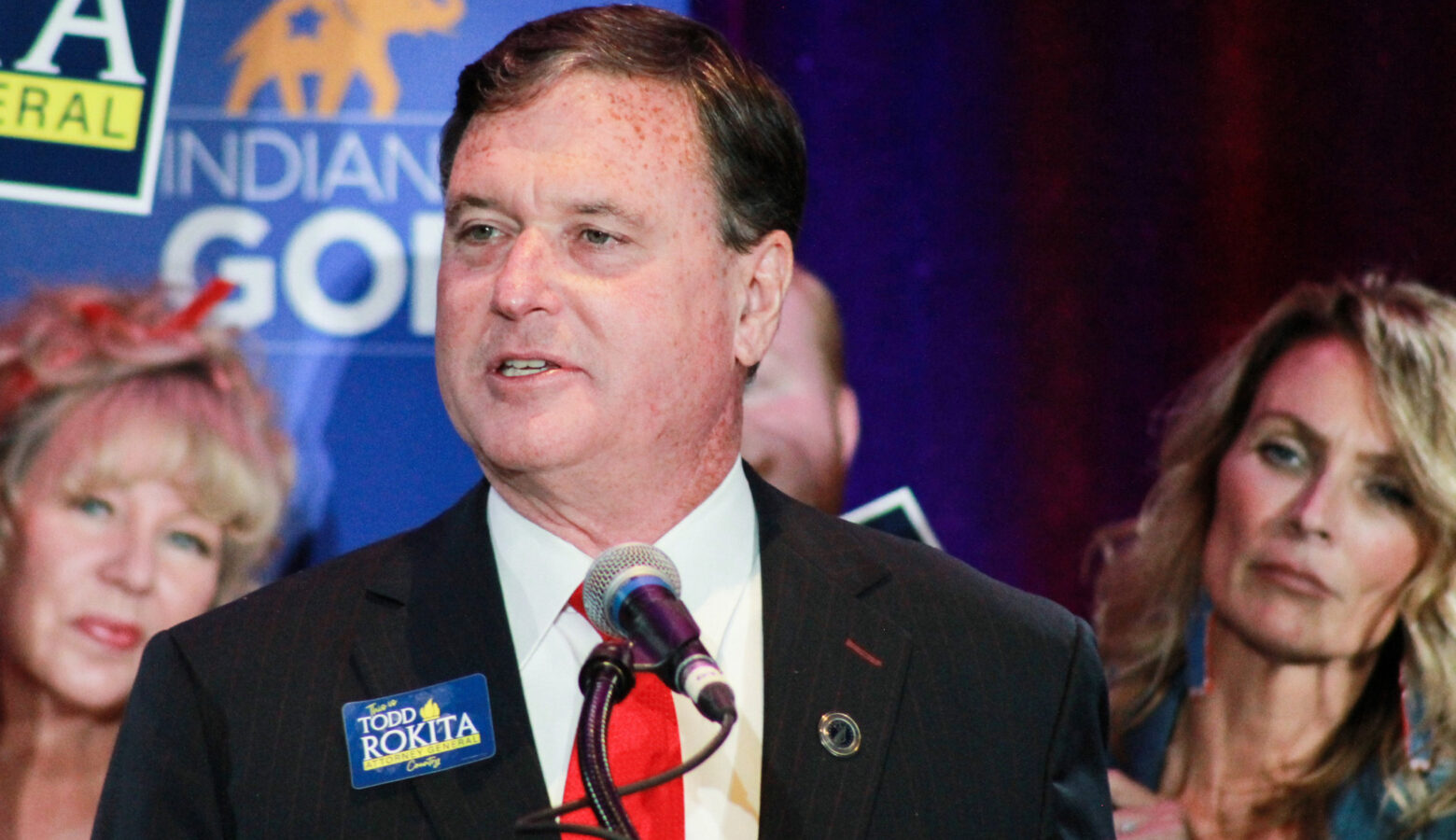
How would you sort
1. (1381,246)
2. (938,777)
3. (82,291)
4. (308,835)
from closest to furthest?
(308,835), (938,777), (82,291), (1381,246)

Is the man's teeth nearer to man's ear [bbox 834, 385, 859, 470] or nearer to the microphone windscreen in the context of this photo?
the microphone windscreen

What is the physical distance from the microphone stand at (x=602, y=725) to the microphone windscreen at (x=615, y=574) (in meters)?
0.06

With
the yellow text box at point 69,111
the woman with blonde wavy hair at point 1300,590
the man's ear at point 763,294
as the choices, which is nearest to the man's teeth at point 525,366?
the man's ear at point 763,294

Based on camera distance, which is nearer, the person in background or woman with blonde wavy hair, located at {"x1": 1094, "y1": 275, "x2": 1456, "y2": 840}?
woman with blonde wavy hair, located at {"x1": 1094, "y1": 275, "x2": 1456, "y2": 840}

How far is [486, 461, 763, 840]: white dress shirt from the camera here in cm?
174

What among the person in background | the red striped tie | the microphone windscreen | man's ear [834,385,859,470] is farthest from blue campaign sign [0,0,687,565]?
the microphone windscreen

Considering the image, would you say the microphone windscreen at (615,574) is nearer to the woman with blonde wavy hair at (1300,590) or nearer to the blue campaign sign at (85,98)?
the blue campaign sign at (85,98)

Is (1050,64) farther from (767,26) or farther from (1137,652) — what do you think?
(1137,652)

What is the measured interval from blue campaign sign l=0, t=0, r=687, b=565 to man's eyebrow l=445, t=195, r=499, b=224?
2.62 feet

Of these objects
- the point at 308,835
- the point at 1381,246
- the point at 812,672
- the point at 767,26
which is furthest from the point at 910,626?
the point at 1381,246

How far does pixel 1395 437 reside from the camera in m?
2.76

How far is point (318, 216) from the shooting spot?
105 inches

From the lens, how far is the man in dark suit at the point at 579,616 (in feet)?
5.58

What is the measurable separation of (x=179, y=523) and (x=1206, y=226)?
1.99m
